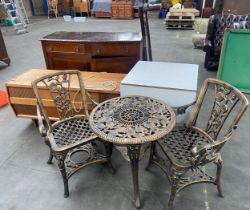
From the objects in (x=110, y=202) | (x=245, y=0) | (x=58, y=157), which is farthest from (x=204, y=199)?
(x=245, y=0)

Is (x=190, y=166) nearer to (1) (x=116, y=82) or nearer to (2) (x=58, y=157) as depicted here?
(2) (x=58, y=157)

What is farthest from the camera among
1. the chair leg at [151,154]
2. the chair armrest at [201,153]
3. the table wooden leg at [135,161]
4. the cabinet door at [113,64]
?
the cabinet door at [113,64]

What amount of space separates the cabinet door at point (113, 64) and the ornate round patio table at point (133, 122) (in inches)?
44.3

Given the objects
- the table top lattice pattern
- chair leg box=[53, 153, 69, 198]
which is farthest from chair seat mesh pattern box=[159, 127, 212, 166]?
chair leg box=[53, 153, 69, 198]

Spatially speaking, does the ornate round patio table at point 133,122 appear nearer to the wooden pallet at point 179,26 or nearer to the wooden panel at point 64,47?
the wooden panel at point 64,47

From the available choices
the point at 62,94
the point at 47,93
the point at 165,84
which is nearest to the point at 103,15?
the point at 47,93

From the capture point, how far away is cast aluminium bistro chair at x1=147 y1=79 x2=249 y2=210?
1.40 meters

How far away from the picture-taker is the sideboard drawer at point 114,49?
2.73 meters

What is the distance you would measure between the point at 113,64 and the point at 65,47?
671mm

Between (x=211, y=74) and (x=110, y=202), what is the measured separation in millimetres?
3059

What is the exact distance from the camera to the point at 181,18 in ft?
22.5

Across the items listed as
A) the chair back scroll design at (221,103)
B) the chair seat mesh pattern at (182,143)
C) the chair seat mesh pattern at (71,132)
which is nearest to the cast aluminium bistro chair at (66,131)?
the chair seat mesh pattern at (71,132)

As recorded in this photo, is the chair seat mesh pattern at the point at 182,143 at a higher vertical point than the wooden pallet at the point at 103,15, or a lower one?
lower

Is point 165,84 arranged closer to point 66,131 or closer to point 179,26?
point 66,131
